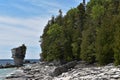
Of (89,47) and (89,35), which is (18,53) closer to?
→ (89,35)

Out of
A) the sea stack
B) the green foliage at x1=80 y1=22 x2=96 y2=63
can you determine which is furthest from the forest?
the sea stack

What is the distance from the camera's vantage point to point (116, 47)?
186 feet

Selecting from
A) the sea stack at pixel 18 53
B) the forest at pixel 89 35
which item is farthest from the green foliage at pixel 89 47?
the sea stack at pixel 18 53

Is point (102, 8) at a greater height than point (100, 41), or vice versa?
point (102, 8)

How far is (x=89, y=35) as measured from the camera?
81625 millimetres

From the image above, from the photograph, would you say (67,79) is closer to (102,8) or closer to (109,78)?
(109,78)

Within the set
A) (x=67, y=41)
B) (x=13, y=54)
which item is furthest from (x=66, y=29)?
(x=13, y=54)

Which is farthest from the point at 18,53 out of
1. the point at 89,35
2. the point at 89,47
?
the point at 89,47

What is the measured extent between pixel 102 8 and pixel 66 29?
13.3 meters

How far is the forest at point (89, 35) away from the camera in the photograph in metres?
65.0

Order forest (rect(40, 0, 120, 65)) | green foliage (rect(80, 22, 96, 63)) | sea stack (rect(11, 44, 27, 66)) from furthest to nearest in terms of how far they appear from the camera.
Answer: sea stack (rect(11, 44, 27, 66)) < green foliage (rect(80, 22, 96, 63)) < forest (rect(40, 0, 120, 65))

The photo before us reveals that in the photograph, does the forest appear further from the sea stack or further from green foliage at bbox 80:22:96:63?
the sea stack

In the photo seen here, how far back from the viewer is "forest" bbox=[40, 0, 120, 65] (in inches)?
2559

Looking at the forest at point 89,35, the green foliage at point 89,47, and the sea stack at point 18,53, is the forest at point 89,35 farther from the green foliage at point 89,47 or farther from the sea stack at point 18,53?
the sea stack at point 18,53
